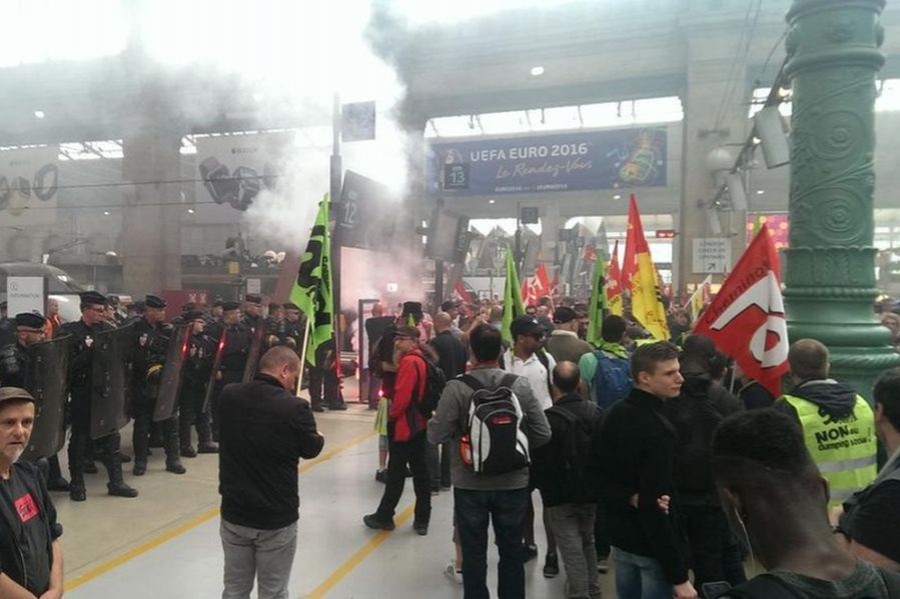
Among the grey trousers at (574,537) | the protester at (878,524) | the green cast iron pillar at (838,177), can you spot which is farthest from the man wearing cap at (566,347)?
the protester at (878,524)

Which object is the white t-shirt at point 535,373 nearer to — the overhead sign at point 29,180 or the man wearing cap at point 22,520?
the man wearing cap at point 22,520

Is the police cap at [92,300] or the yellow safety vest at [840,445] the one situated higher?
the police cap at [92,300]

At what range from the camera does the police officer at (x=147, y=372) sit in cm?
604

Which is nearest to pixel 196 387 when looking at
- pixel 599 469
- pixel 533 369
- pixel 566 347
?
pixel 566 347

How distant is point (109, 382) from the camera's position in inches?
217

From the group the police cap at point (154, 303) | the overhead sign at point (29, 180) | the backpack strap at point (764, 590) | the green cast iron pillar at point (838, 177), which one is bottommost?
the backpack strap at point (764, 590)

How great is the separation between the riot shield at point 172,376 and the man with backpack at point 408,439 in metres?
2.57

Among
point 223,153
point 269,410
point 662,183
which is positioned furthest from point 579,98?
point 269,410

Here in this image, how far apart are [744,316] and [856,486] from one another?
3.10 feet

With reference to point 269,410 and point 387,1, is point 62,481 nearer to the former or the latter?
point 269,410

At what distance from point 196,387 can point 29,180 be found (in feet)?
58.6

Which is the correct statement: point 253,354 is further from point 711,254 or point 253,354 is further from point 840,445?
point 711,254

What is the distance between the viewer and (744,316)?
3.37m

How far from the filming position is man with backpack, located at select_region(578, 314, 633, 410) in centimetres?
459
